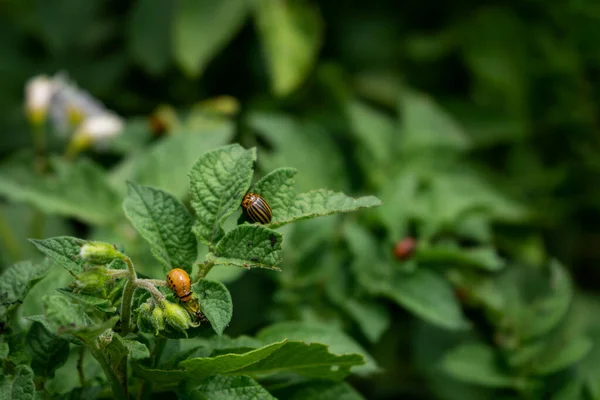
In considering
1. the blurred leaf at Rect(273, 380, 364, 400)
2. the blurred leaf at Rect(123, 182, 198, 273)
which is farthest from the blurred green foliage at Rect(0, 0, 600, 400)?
the blurred leaf at Rect(123, 182, 198, 273)

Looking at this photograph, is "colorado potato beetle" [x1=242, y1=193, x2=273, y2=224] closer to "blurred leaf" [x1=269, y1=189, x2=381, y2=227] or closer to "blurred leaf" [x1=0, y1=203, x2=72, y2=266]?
"blurred leaf" [x1=269, y1=189, x2=381, y2=227]

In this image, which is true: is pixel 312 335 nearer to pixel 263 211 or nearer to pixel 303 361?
pixel 303 361

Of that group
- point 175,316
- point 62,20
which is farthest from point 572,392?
point 62,20

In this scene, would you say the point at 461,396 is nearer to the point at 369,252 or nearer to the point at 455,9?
the point at 369,252

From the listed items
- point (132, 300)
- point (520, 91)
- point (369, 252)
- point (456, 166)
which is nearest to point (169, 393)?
point (132, 300)

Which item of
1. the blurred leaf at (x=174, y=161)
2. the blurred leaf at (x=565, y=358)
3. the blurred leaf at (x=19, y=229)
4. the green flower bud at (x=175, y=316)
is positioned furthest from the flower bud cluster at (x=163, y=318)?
the blurred leaf at (x=19, y=229)
